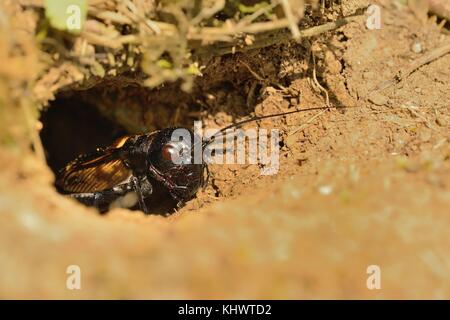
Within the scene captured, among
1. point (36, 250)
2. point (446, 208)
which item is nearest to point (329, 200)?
point (446, 208)

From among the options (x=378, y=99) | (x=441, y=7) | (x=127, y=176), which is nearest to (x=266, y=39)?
(x=378, y=99)

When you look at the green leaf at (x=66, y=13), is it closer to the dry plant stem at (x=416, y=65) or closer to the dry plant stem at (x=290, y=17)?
the dry plant stem at (x=290, y=17)

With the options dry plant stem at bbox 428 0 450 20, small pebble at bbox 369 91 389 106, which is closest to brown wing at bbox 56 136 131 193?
small pebble at bbox 369 91 389 106

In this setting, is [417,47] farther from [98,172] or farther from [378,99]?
[98,172]

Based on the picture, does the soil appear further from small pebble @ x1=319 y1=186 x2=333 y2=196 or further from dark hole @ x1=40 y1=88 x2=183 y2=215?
dark hole @ x1=40 y1=88 x2=183 y2=215

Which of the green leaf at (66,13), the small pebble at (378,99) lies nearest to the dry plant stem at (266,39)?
the small pebble at (378,99)

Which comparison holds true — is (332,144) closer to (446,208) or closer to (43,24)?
(446,208)
